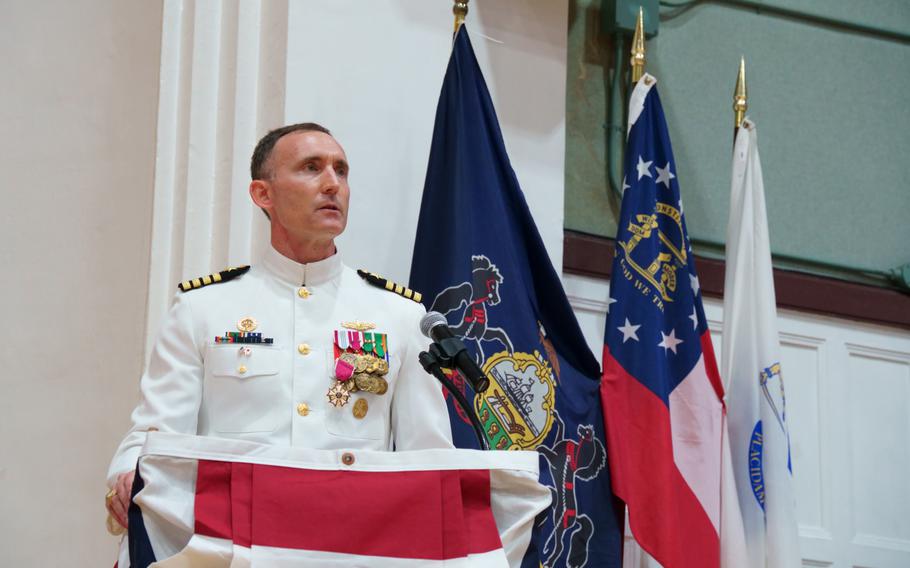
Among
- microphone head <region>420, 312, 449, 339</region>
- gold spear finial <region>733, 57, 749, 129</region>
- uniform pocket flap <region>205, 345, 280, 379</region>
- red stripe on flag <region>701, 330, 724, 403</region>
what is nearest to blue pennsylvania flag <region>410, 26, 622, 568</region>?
red stripe on flag <region>701, 330, 724, 403</region>

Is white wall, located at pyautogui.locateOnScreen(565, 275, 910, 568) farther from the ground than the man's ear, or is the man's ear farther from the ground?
the man's ear

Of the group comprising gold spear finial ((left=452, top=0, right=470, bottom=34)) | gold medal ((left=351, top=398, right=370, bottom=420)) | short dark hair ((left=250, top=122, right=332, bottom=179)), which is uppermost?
gold spear finial ((left=452, top=0, right=470, bottom=34))

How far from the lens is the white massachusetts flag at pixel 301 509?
2.29m

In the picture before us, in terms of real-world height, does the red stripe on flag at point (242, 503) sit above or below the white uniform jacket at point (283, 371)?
below

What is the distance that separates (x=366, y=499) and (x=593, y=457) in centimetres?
166

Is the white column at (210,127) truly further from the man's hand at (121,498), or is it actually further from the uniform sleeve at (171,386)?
the man's hand at (121,498)

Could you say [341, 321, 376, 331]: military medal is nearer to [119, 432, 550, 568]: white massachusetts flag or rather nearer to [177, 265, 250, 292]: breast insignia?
[177, 265, 250, 292]: breast insignia

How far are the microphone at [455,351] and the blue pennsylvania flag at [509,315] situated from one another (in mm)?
1216

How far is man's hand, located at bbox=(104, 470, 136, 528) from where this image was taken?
2477 millimetres

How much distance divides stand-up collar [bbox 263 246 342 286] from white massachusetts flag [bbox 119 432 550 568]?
0.83m

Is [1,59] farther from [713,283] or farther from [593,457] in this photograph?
[713,283]

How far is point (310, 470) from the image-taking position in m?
2.36

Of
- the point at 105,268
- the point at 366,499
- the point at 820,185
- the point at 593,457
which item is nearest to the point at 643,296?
the point at 593,457

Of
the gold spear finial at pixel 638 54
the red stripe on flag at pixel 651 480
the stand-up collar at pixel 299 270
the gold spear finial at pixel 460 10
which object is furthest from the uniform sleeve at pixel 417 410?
the gold spear finial at pixel 638 54
